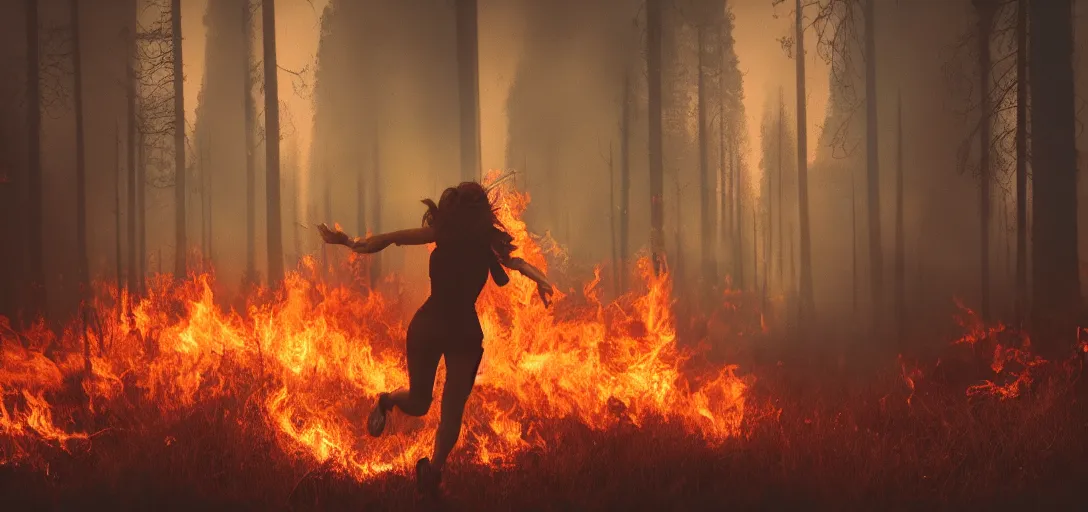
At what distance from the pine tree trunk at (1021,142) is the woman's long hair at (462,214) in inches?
320

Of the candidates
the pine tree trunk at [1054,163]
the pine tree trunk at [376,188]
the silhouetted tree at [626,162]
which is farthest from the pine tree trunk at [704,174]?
the pine tree trunk at [376,188]

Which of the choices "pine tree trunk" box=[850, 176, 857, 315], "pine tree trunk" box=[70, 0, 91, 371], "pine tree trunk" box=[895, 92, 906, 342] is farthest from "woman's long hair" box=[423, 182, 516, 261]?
"pine tree trunk" box=[850, 176, 857, 315]

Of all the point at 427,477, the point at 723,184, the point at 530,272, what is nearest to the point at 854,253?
the point at 723,184

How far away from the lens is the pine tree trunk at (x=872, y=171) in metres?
18.5

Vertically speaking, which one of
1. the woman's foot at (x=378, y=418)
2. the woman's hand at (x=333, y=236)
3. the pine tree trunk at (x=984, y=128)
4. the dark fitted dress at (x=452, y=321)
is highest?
the pine tree trunk at (x=984, y=128)

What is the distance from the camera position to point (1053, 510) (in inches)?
205

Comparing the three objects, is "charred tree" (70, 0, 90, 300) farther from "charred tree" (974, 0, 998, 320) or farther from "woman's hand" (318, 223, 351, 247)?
"charred tree" (974, 0, 998, 320)

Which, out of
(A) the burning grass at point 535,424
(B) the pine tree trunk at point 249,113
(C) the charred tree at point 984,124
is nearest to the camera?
(A) the burning grass at point 535,424

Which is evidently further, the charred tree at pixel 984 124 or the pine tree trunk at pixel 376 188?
the pine tree trunk at pixel 376 188

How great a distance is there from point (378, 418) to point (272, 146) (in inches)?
495

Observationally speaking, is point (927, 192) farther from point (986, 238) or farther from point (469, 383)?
point (469, 383)

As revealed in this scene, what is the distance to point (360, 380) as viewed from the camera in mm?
8469

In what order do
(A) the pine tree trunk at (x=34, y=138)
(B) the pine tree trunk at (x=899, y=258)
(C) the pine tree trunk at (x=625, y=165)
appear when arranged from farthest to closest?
(C) the pine tree trunk at (x=625, y=165), (A) the pine tree trunk at (x=34, y=138), (B) the pine tree trunk at (x=899, y=258)

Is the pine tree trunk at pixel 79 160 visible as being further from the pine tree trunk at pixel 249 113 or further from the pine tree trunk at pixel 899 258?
the pine tree trunk at pixel 899 258
